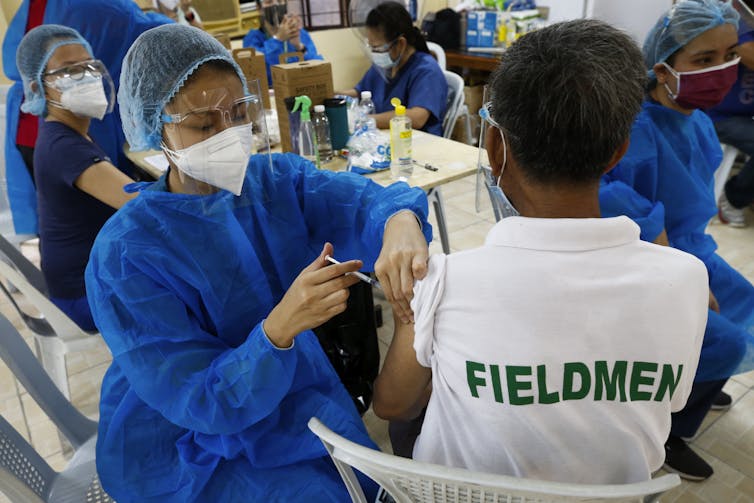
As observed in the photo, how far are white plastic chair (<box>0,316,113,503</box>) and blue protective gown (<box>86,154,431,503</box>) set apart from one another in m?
0.15

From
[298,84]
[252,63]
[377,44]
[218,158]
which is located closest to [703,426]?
[218,158]

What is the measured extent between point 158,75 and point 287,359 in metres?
0.58

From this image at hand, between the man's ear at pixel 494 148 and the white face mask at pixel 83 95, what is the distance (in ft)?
4.88

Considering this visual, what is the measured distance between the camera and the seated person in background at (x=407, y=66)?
249 cm

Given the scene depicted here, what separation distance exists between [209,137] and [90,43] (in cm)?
174

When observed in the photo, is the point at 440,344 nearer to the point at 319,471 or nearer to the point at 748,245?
the point at 319,471

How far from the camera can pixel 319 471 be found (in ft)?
3.38

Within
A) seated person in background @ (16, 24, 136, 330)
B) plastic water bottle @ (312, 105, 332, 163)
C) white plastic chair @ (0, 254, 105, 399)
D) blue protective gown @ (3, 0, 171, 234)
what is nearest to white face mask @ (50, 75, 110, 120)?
seated person in background @ (16, 24, 136, 330)

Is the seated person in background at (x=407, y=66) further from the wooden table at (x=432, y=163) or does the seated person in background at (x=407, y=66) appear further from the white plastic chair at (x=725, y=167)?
the white plastic chair at (x=725, y=167)

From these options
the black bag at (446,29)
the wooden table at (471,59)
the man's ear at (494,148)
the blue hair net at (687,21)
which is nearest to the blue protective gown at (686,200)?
the blue hair net at (687,21)

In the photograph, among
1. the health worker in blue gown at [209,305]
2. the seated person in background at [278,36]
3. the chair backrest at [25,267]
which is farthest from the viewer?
the seated person in background at [278,36]

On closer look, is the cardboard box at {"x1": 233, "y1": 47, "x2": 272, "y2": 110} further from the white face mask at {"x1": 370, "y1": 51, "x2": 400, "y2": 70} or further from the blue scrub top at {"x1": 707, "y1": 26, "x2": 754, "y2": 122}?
the blue scrub top at {"x1": 707, "y1": 26, "x2": 754, "y2": 122}

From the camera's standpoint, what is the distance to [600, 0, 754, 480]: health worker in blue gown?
1.39 metres

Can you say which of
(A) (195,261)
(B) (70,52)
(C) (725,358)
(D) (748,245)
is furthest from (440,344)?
(D) (748,245)
